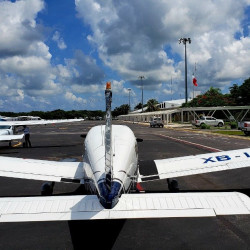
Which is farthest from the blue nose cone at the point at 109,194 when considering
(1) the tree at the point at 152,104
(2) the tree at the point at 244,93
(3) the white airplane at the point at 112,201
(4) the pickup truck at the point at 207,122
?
(1) the tree at the point at 152,104

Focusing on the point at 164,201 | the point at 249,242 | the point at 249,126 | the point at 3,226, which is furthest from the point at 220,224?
the point at 249,126

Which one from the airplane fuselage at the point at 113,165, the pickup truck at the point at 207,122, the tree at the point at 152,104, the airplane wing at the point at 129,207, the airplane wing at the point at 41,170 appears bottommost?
the pickup truck at the point at 207,122

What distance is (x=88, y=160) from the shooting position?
6012 millimetres

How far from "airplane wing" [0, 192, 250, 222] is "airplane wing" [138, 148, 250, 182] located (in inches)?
108

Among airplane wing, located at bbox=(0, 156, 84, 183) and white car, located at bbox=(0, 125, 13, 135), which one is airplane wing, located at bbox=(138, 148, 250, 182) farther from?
white car, located at bbox=(0, 125, 13, 135)

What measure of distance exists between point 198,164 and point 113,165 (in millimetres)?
3101

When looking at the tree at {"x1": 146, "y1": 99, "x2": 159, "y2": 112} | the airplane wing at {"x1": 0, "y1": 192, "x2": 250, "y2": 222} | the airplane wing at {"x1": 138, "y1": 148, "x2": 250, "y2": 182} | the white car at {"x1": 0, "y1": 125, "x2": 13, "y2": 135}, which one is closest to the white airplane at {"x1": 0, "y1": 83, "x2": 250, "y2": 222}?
the airplane wing at {"x1": 0, "y1": 192, "x2": 250, "y2": 222}

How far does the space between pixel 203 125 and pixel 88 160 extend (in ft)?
140

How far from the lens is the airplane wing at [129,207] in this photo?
12.2 ft

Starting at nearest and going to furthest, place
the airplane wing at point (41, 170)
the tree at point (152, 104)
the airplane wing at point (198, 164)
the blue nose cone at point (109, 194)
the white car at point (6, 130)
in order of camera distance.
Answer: the blue nose cone at point (109, 194) → the airplane wing at point (41, 170) → the airplane wing at point (198, 164) → the white car at point (6, 130) → the tree at point (152, 104)

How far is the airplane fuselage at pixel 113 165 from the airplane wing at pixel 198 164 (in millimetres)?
1120

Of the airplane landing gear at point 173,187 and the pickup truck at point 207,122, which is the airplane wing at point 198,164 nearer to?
the airplane landing gear at point 173,187

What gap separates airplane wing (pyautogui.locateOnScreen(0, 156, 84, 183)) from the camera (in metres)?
6.75

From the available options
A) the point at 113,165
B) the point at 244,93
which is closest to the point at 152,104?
the point at 244,93
